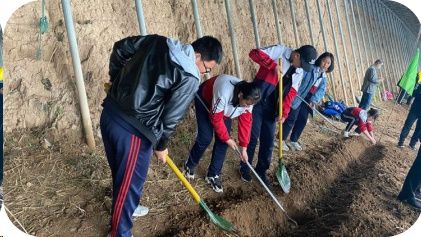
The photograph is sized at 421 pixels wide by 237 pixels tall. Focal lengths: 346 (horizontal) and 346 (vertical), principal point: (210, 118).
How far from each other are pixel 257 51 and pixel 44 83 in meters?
2.47

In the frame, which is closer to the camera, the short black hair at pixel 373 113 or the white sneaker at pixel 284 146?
the white sneaker at pixel 284 146

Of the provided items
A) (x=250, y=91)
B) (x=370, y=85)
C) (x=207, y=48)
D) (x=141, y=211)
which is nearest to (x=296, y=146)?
(x=250, y=91)

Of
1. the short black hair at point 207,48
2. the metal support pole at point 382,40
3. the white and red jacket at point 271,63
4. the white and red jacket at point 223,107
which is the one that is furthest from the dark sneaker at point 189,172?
the metal support pole at point 382,40

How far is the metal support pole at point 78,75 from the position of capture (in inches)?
140

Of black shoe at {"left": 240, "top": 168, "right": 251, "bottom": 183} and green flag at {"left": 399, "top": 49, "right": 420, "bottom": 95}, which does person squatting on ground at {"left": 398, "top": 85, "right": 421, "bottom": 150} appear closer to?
green flag at {"left": 399, "top": 49, "right": 420, "bottom": 95}

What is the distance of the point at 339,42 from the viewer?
1035 cm

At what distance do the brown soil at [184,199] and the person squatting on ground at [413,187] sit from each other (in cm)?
10

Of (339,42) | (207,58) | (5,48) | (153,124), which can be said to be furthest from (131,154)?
(339,42)

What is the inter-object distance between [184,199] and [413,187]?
2.44 m

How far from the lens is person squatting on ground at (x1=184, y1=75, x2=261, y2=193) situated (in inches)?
132

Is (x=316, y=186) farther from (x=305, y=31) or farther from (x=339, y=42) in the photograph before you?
(x=339, y=42)

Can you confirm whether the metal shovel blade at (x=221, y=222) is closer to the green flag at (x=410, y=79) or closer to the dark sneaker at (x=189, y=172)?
the dark sneaker at (x=189, y=172)

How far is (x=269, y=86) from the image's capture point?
4.23 metres

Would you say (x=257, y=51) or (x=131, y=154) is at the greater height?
(x=257, y=51)
